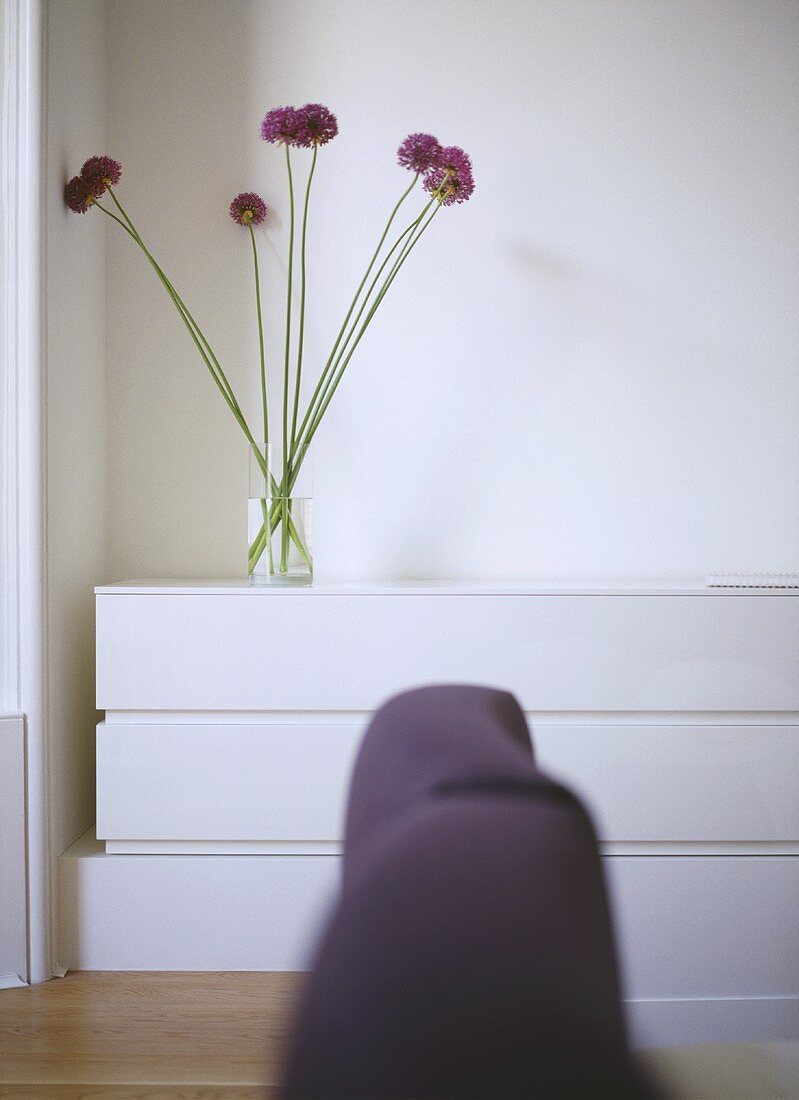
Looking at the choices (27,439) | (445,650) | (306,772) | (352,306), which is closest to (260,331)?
(352,306)

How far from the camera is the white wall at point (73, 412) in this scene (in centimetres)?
→ 208

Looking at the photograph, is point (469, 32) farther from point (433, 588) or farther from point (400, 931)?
point (400, 931)

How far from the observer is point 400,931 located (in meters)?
0.33

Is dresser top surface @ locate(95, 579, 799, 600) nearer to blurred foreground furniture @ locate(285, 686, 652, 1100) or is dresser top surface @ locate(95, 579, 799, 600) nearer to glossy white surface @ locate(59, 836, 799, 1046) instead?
glossy white surface @ locate(59, 836, 799, 1046)

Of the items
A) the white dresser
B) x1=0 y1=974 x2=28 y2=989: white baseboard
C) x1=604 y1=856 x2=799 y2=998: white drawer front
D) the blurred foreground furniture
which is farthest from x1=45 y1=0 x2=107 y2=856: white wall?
the blurred foreground furniture

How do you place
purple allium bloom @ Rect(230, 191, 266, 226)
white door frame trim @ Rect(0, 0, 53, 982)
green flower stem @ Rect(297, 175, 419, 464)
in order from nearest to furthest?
1. white door frame trim @ Rect(0, 0, 53, 982)
2. green flower stem @ Rect(297, 175, 419, 464)
3. purple allium bloom @ Rect(230, 191, 266, 226)

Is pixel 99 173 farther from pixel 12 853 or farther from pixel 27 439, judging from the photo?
A: pixel 12 853

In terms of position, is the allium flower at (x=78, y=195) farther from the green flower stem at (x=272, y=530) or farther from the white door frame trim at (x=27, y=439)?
the green flower stem at (x=272, y=530)

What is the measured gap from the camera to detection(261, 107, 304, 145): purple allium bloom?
6.69ft

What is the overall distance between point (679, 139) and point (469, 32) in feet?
1.95

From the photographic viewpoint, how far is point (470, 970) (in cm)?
34

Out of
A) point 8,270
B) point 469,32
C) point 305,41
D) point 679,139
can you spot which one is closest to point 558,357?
point 679,139

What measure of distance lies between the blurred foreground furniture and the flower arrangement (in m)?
1.81

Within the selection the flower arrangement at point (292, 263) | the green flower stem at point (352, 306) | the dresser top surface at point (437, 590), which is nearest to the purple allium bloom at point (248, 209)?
the flower arrangement at point (292, 263)
